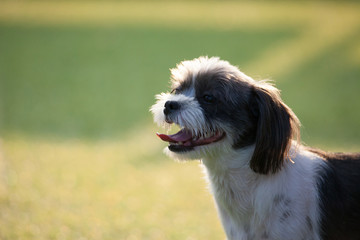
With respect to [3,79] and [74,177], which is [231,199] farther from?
[3,79]

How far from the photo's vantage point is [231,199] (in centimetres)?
301

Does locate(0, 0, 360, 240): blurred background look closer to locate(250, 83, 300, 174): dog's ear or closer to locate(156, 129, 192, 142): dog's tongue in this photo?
locate(250, 83, 300, 174): dog's ear

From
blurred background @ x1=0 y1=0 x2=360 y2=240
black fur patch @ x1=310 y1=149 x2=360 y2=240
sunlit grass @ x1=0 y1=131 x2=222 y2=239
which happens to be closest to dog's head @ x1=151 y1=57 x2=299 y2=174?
black fur patch @ x1=310 y1=149 x2=360 y2=240

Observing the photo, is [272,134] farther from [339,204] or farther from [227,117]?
[339,204]

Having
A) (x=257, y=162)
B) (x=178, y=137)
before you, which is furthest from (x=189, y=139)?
(x=257, y=162)

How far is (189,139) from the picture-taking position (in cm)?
306

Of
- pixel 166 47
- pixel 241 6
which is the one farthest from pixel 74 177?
pixel 241 6

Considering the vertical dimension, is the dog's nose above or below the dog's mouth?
above

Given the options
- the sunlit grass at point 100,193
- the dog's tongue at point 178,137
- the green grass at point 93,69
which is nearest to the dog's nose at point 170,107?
the dog's tongue at point 178,137

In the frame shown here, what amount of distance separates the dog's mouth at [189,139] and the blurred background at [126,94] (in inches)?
39.1

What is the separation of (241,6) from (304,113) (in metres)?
9.74

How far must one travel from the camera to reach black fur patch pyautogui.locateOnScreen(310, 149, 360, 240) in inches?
114

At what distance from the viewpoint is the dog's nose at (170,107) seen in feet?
9.72

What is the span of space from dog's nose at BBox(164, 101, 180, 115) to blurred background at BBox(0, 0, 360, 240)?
3.52 ft
